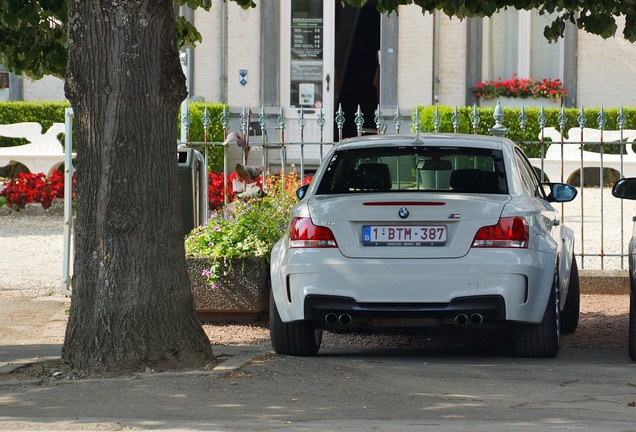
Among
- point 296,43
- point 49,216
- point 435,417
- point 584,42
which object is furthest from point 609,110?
point 435,417

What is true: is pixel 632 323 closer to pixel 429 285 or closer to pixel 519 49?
pixel 429 285

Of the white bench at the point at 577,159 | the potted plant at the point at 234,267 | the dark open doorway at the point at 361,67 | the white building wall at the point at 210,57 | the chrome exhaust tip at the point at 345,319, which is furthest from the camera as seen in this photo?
the dark open doorway at the point at 361,67

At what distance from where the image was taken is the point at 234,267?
31.5 ft

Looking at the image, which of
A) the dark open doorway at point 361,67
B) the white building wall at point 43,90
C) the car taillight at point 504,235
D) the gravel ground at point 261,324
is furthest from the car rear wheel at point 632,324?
the dark open doorway at point 361,67

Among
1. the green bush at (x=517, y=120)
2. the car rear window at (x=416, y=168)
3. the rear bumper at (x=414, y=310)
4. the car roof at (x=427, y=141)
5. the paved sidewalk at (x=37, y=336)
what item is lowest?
the paved sidewalk at (x=37, y=336)

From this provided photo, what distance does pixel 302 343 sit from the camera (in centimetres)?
785

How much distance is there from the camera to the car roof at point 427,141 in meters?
8.12

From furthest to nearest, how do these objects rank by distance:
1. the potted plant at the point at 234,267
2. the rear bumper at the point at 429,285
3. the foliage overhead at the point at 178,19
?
the potted plant at the point at 234,267, the foliage overhead at the point at 178,19, the rear bumper at the point at 429,285

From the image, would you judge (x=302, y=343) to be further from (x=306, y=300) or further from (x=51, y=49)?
(x=51, y=49)

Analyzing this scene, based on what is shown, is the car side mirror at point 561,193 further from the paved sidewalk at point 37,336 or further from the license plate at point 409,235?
the paved sidewalk at point 37,336

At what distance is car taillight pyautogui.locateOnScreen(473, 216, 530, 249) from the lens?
7.34 metres

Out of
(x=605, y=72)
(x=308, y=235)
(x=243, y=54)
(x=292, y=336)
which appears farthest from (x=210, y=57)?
(x=308, y=235)

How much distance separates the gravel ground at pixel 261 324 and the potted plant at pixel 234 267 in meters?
0.18

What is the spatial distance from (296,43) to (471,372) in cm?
1484
